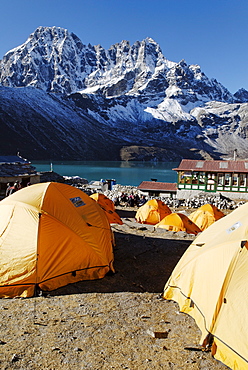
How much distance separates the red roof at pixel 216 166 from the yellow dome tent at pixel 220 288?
80.3 ft

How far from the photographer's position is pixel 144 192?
1293 inches

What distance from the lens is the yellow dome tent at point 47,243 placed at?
251 inches

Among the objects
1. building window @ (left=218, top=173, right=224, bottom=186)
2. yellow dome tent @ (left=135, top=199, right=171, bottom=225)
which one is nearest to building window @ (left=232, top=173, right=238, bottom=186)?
building window @ (left=218, top=173, right=224, bottom=186)

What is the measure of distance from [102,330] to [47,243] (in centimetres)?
236

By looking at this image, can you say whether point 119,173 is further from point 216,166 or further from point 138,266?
point 138,266

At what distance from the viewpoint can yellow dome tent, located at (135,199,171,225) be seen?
1909 cm

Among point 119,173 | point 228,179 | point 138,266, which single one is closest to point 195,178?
point 228,179

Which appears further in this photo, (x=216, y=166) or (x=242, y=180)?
(x=216, y=166)

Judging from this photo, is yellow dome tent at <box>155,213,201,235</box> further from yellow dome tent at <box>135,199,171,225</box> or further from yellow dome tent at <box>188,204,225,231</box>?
yellow dome tent at <box>135,199,171,225</box>

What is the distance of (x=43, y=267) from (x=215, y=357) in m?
3.72

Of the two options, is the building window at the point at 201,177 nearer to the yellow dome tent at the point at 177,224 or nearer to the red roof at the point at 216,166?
the red roof at the point at 216,166

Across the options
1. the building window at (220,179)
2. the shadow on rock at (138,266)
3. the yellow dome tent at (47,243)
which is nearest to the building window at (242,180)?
the building window at (220,179)

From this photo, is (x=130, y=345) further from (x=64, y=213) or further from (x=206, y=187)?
(x=206, y=187)

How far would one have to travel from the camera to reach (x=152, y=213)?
19.2 m
